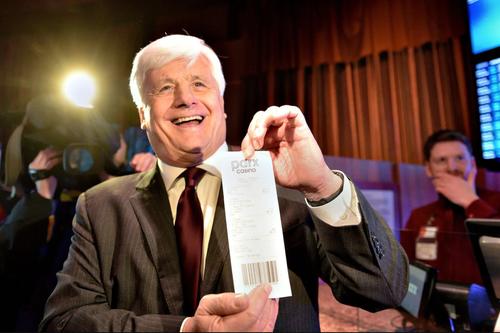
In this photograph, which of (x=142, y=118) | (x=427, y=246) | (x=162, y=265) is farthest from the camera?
(x=427, y=246)

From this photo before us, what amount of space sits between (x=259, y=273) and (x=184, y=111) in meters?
0.39

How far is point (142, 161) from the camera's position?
1012 millimetres

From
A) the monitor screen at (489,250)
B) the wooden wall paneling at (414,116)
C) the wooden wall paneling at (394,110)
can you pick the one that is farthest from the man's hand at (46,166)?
the wooden wall paneling at (414,116)

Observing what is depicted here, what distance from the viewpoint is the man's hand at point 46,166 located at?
857mm

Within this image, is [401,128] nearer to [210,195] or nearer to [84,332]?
[210,195]

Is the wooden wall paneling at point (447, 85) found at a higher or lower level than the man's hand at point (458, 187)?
higher

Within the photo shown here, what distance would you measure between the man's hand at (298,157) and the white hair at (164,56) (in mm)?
247

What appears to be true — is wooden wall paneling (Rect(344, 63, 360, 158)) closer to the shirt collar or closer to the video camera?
the shirt collar

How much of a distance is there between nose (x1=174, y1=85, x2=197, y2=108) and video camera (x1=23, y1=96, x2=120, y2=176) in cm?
29

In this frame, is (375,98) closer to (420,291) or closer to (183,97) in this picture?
Result: (420,291)

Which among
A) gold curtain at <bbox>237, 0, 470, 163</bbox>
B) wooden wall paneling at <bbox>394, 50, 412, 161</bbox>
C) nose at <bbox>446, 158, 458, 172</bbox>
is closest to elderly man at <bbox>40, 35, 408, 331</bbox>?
gold curtain at <bbox>237, 0, 470, 163</bbox>

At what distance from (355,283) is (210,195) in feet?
1.18

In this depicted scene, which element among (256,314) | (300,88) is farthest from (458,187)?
(256,314)

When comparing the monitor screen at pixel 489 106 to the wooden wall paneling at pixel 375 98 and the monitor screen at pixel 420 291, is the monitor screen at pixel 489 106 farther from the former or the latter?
the wooden wall paneling at pixel 375 98
